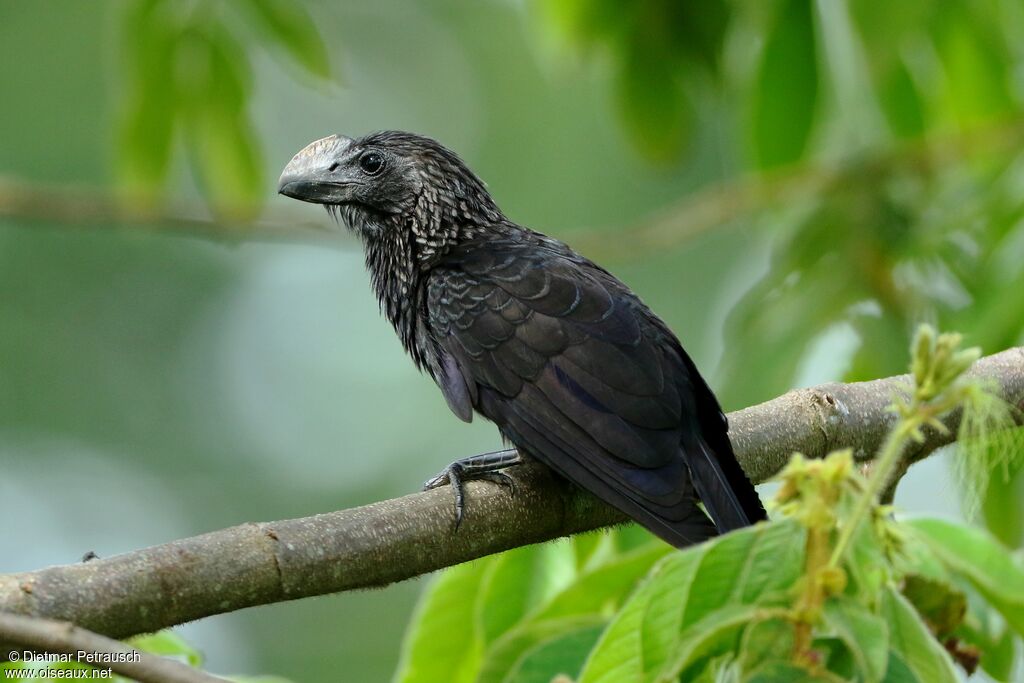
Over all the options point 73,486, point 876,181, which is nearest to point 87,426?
point 73,486

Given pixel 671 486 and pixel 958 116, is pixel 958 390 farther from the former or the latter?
pixel 958 116

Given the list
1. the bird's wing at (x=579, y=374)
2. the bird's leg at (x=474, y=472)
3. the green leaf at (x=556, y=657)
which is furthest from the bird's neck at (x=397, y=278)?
the green leaf at (x=556, y=657)

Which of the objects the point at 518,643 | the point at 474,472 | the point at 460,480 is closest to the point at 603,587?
the point at 518,643

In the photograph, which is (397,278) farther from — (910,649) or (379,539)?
(910,649)

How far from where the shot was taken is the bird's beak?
13.1ft

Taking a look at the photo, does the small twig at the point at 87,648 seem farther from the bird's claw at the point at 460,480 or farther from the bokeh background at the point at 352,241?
the bokeh background at the point at 352,241

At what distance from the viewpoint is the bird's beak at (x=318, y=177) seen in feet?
13.1

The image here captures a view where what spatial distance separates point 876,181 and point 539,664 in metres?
2.34

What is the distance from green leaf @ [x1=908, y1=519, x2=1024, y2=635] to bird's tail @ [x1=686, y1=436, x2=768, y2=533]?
0.57 meters

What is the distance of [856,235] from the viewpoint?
3693 mm

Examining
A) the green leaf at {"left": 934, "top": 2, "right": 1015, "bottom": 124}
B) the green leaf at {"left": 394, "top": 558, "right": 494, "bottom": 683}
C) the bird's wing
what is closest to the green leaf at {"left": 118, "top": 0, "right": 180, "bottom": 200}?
the bird's wing

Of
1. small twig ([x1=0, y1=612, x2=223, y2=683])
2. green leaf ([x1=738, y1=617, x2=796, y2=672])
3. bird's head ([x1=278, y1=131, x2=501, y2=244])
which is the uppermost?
bird's head ([x1=278, y1=131, x2=501, y2=244])

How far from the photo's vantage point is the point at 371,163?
4086mm

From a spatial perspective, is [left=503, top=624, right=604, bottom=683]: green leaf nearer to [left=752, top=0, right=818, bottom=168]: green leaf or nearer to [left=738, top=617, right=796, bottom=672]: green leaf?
[left=738, top=617, right=796, bottom=672]: green leaf
